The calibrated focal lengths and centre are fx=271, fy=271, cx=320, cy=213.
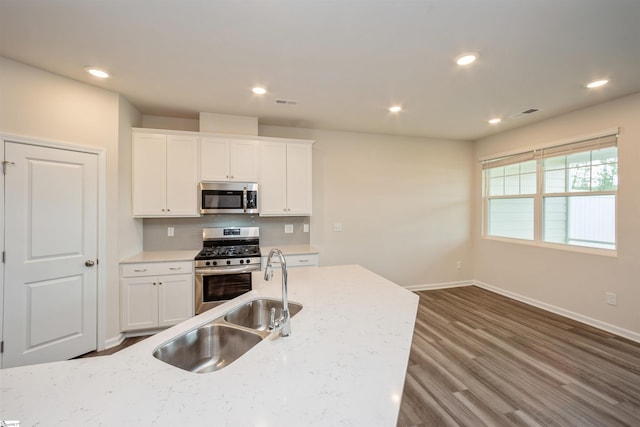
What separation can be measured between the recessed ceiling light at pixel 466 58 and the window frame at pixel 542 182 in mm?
2282

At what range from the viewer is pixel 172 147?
10.7ft

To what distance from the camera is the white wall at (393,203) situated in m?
4.21

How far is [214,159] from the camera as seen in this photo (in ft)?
11.0

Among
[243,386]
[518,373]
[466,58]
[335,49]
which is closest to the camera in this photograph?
[243,386]

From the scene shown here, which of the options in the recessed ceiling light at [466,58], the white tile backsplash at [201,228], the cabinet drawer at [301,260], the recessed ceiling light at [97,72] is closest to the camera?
the recessed ceiling light at [466,58]

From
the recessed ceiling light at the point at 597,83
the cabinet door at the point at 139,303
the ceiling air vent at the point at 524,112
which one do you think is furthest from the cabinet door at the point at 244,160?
the recessed ceiling light at the point at 597,83

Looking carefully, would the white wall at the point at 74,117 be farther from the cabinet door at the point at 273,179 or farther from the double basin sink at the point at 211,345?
the double basin sink at the point at 211,345

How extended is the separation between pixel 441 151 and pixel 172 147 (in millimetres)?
4238

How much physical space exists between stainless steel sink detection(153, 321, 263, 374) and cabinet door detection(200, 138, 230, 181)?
2.34 metres

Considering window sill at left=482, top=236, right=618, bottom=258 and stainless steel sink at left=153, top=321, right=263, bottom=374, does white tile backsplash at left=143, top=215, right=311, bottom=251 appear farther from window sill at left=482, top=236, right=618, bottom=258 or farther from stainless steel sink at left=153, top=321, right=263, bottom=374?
window sill at left=482, top=236, right=618, bottom=258

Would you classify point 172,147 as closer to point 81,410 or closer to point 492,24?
point 81,410

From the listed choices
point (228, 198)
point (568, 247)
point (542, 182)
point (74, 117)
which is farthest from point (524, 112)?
point (74, 117)

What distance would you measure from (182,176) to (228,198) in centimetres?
59

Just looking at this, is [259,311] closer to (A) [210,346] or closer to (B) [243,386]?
(A) [210,346]
